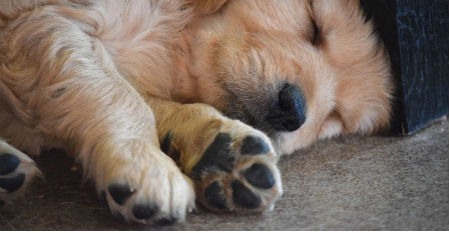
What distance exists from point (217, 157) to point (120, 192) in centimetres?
23

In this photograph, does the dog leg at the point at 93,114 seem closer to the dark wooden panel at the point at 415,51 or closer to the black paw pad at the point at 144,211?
the black paw pad at the point at 144,211

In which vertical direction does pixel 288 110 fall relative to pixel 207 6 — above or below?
below

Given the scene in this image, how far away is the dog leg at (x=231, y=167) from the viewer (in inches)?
52.9

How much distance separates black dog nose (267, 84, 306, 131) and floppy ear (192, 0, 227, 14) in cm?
32

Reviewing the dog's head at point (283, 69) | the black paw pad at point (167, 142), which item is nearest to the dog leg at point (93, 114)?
the black paw pad at point (167, 142)

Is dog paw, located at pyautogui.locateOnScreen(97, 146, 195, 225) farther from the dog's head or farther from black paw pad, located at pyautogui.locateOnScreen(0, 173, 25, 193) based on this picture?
the dog's head

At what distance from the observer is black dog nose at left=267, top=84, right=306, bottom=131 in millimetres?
1696

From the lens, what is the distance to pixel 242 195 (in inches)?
52.6

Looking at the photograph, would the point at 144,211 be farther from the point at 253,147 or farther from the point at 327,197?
the point at 327,197

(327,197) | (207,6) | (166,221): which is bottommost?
(327,197)

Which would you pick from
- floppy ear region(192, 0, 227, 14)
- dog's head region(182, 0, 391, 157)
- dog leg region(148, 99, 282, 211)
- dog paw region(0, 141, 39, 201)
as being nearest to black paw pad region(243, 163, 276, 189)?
dog leg region(148, 99, 282, 211)

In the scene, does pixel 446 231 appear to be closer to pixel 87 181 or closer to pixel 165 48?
pixel 87 181

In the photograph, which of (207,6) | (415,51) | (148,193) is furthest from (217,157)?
(415,51)

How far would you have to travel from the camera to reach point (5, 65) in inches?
62.1
